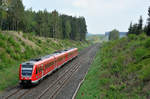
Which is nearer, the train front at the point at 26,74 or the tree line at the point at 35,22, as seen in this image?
the train front at the point at 26,74

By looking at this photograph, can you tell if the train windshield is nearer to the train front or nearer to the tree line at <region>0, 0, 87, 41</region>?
the train front

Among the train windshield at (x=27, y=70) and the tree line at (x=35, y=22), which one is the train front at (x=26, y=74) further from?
the tree line at (x=35, y=22)

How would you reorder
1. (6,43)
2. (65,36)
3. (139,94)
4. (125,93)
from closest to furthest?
1. (139,94)
2. (125,93)
3. (6,43)
4. (65,36)

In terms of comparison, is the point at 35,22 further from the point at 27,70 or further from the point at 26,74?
the point at 26,74

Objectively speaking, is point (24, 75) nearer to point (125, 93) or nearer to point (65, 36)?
point (125, 93)

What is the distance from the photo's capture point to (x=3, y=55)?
22891 mm

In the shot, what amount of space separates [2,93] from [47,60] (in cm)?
725

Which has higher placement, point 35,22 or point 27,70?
point 35,22

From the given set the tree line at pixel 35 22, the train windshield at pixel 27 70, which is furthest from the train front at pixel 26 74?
the tree line at pixel 35 22

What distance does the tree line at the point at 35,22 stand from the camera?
50.0 meters

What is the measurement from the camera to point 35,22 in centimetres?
7456

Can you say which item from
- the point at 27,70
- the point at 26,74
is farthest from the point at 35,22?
the point at 26,74

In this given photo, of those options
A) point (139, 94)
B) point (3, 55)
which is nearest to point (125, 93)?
point (139, 94)

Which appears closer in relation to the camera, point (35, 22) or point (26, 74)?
point (26, 74)
